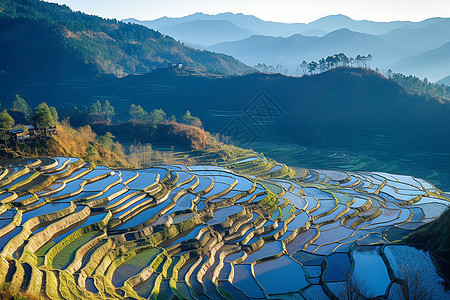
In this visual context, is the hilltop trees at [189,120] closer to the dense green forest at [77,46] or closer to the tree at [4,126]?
the tree at [4,126]

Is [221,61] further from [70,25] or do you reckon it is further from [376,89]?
[376,89]

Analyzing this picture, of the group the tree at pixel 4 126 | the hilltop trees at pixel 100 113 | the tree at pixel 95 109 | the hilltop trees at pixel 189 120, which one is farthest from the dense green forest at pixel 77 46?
the tree at pixel 4 126

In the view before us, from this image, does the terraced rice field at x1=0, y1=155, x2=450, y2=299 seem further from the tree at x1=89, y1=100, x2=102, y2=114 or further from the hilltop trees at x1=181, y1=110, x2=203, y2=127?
the tree at x1=89, y1=100, x2=102, y2=114

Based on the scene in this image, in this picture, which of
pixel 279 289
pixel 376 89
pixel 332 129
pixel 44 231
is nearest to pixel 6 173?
pixel 44 231

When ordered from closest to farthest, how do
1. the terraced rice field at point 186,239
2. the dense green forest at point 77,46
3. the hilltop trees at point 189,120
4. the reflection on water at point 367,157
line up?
the terraced rice field at point 186,239, the reflection on water at point 367,157, the hilltop trees at point 189,120, the dense green forest at point 77,46

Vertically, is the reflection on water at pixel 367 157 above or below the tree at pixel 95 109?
below

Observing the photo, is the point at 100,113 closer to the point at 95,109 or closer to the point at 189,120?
the point at 95,109
